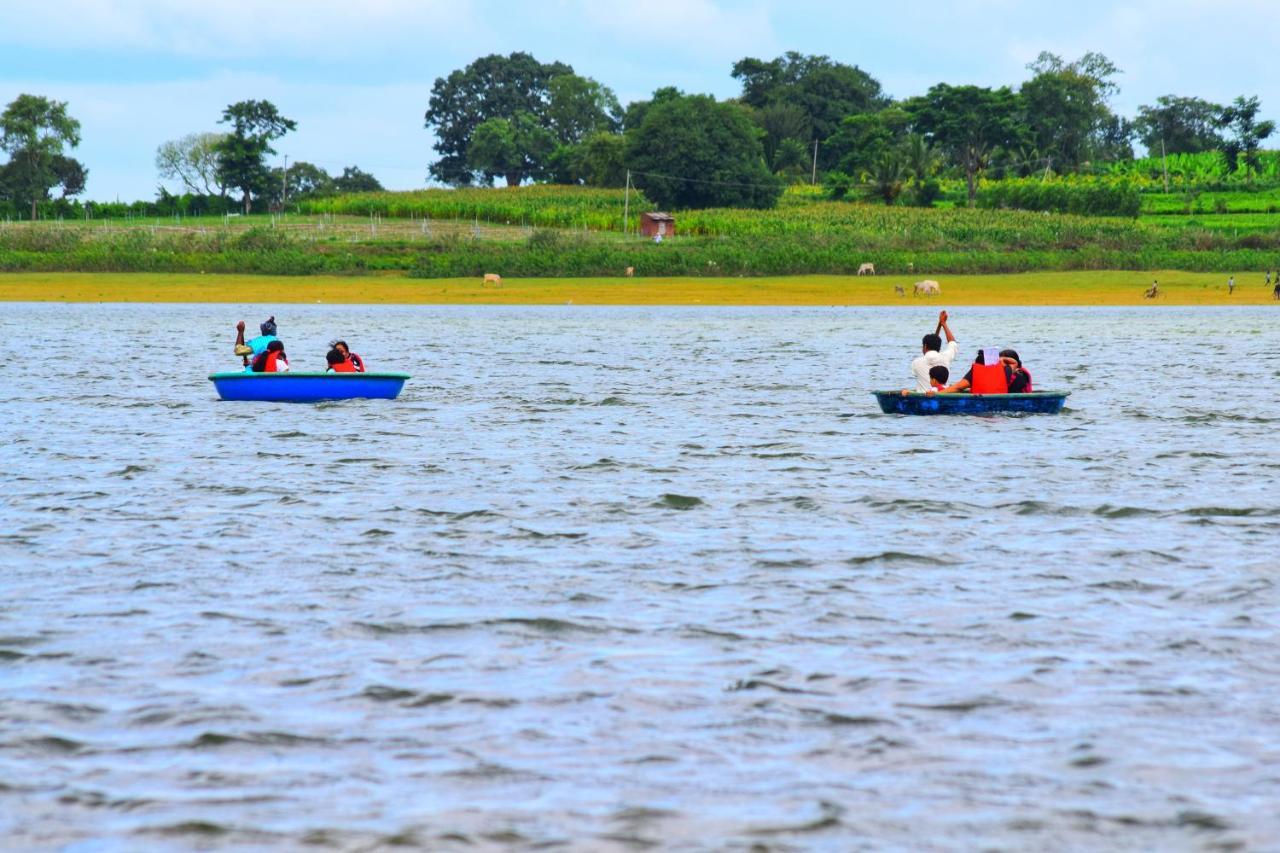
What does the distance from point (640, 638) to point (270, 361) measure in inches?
873

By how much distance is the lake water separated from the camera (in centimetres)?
894

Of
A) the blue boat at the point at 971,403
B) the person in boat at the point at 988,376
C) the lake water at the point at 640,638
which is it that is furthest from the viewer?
the blue boat at the point at 971,403

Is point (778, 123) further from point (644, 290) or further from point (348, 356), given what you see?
point (348, 356)

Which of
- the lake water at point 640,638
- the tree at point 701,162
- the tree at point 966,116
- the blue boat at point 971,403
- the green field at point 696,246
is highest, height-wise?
the tree at point 966,116

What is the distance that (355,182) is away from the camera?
172 meters

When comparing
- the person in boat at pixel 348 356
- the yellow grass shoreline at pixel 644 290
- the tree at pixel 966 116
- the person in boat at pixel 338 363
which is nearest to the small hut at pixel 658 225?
the yellow grass shoreline at pixel 644 290

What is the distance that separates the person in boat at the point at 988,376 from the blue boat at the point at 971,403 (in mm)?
178

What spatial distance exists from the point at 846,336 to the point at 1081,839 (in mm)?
52938

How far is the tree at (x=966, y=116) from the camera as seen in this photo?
141 meters

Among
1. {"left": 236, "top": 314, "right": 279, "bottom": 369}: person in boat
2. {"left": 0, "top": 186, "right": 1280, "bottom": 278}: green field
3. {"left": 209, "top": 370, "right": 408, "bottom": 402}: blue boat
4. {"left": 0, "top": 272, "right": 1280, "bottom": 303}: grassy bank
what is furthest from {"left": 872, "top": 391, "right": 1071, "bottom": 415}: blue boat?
{"left": 0, "top": 186, "right": 1280, "bottom": 278}: green field

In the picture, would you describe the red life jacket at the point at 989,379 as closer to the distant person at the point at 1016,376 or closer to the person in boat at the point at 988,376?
the person in boat at the point at 988,376

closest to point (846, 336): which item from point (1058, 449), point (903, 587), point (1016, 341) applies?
point (1016, 341)

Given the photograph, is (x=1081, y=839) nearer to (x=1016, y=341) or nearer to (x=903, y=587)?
(x=903, y=587)

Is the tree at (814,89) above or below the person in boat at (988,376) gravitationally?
above
